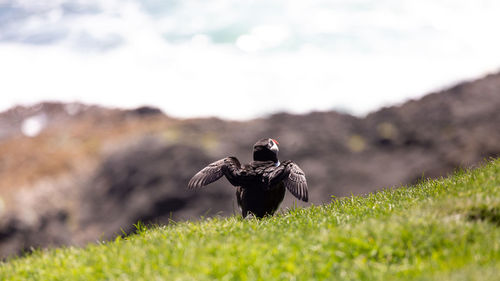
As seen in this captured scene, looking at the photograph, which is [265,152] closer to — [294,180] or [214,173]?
[294,180]

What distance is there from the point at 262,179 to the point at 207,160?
12.8m

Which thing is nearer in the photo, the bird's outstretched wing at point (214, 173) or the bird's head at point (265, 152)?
the bird's outstretched wing at point (214, 173)

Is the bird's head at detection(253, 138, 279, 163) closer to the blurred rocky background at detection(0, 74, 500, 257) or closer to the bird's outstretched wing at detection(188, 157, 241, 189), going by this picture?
the bird's outstretched wing at detection(188, 157, 241, 189)

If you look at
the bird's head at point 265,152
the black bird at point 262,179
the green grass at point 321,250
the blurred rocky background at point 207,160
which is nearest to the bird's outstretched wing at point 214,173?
the black bird at point 262,179

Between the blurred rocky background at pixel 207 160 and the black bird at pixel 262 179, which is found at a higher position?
the black bird at pixel 262 179

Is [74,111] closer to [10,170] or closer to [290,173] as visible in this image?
[10,170]

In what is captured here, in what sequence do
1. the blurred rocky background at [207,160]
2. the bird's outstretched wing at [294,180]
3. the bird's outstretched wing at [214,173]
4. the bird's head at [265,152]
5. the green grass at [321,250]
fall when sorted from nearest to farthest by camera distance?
the green grass at [321,250] → the bird's outstretched wing at [294,180] → the bird's outstretched wing at [214,173] → the bird's head at [265,152] → the blurred rocky background at [207,160]

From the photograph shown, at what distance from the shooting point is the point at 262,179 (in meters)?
8.01

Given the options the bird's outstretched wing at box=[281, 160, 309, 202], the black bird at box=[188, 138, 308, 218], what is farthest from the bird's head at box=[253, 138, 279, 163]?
the bird's outstretched wing at box=[281, 160, 309, 202]

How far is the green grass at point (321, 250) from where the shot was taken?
4.80m

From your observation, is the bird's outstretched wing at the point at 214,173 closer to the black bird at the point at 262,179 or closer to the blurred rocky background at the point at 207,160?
the black bird at the point at 262,179

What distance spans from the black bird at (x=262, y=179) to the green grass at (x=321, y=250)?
2.95ft

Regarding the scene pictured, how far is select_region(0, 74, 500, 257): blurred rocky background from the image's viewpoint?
62.2 ft

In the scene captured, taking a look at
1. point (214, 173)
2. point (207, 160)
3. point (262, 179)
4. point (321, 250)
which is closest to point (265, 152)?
point (262, 179)
